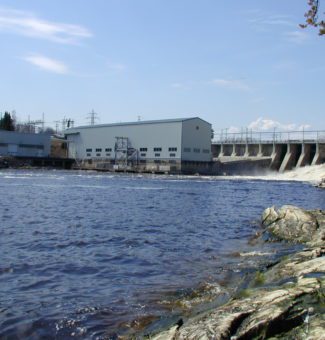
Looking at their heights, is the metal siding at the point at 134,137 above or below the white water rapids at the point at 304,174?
above

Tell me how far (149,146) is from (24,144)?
3339 centimetres

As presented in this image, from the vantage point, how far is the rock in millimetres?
16359

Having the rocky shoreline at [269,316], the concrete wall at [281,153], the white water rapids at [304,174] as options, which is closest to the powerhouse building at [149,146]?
the concrete wall at [281,153]

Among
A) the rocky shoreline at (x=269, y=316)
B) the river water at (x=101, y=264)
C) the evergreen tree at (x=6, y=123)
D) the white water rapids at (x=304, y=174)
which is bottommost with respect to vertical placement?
the river water at (x=101, y=264)

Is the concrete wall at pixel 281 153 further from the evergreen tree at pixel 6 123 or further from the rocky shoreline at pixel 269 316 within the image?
the rocky shoreline at pixel 269 316

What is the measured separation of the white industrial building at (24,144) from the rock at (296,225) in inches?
3873

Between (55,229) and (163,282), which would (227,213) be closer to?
(55,229)

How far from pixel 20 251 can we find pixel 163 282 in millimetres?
5232

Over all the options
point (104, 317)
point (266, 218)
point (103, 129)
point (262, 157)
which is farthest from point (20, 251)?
point (103, 129)

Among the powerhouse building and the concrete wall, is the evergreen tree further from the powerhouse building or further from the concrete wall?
the concrete wall

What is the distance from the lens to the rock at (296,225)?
16.4 metres

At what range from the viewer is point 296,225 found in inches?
683

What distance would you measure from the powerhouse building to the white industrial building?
970 cm

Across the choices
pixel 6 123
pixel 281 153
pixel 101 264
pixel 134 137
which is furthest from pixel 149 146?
pixel 101 264
